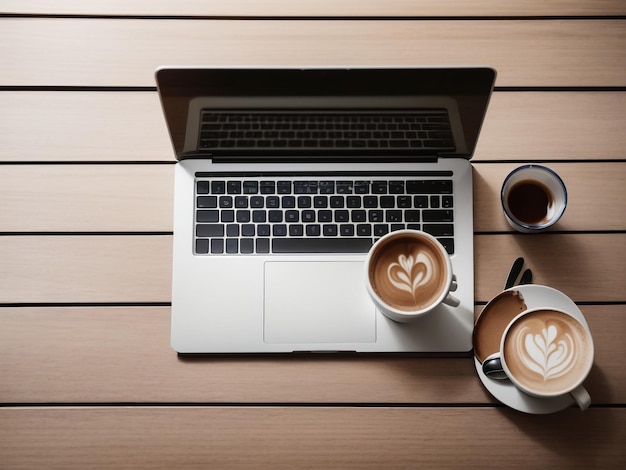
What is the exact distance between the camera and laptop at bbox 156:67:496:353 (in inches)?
31.2

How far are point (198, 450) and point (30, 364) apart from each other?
308 millimetres

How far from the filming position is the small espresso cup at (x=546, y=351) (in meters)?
0.73

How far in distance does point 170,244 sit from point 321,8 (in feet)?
1.60

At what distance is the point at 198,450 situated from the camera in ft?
2.65

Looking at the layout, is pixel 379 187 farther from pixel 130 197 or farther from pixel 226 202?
pixel 130 197

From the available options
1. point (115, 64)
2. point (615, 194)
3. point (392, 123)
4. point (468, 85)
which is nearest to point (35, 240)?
point (115, 64)

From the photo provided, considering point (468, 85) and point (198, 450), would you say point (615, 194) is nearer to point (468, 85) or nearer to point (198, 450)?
point (468, 85)

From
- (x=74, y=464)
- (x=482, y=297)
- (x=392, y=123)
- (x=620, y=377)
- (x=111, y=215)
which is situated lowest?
(x=74, y=464)

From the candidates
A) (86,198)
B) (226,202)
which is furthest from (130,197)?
(226,202)

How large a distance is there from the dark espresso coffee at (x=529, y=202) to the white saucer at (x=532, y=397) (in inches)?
4.5

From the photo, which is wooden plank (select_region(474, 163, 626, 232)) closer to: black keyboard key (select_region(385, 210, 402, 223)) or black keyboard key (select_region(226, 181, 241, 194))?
black keyboard key (select_region(385, 210, 402, 223))

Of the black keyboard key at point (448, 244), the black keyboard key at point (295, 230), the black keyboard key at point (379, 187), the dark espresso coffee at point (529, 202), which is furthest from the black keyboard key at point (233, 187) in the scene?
the dark espresso coffee at point (529, 202)

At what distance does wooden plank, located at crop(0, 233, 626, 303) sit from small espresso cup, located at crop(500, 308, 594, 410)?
3.9 inches

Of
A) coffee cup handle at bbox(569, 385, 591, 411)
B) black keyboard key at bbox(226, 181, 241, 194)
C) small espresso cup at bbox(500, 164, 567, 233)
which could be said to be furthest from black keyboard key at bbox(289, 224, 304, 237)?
coffee cup handle at bbox(569, 385, 591, 411)
